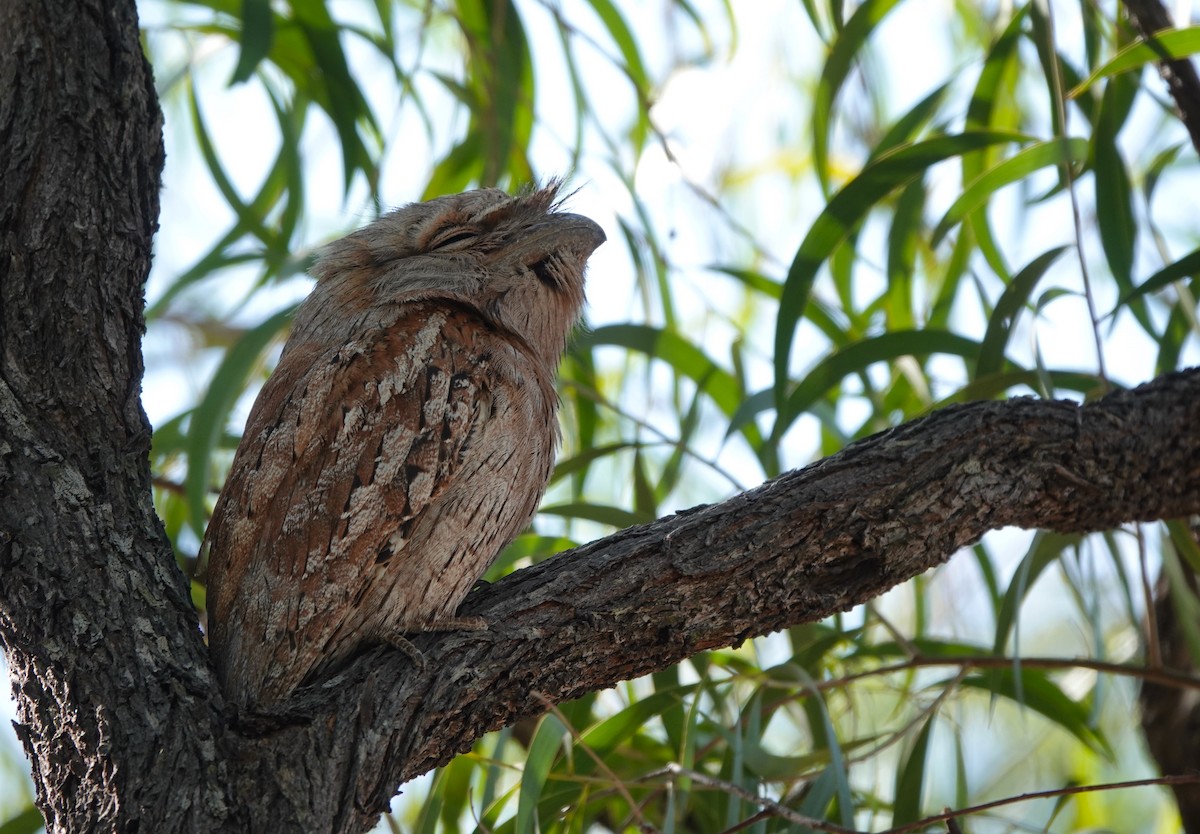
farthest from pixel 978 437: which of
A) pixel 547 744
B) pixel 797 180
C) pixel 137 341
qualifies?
pixel 797 180

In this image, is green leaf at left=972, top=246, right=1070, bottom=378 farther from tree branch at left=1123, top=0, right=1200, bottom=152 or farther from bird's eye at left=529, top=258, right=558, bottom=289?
bird's eye at left=529, top=258, right=558, bottom=289

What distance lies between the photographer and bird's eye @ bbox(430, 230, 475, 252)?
301 cm

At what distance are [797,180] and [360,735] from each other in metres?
5.01

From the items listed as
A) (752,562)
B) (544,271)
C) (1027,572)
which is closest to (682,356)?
(544,271)

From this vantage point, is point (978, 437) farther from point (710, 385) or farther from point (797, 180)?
point (797, 180)

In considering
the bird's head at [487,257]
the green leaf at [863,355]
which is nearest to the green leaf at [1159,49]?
the green leaf at [863,355]

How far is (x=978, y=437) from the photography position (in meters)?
2.49

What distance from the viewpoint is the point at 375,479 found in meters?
2.40

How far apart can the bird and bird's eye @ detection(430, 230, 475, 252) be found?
0.12 m

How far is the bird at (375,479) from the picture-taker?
7.72 ft

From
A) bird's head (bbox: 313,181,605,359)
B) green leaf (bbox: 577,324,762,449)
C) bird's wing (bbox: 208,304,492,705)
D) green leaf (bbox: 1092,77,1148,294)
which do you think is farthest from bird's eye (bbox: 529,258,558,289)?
green leaf (bbox: 1092,77,1148,294)

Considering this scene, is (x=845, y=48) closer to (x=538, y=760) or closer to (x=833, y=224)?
(x=833, y=224)

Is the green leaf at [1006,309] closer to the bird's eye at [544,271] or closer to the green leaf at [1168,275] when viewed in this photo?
the green leaf at [1168,275]

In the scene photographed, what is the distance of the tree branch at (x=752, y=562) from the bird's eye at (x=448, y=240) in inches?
37.3
